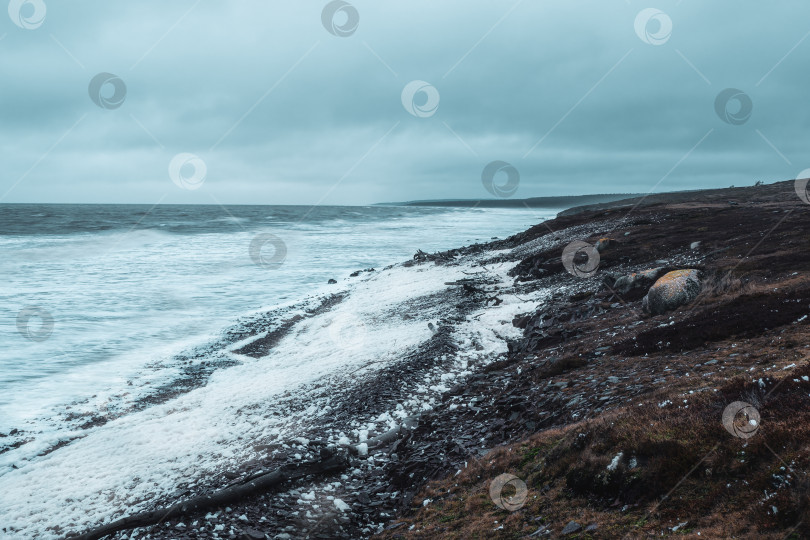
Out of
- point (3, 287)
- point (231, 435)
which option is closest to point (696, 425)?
point (231, 435)

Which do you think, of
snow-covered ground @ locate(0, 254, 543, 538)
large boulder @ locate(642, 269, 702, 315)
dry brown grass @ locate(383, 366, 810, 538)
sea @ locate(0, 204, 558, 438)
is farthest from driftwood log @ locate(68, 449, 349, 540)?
large boulder @ locate(642, 269, 702, 315)

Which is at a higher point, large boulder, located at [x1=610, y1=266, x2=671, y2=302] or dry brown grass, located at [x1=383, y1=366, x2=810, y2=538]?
large boulder, located at [x1=610, y1=266, x2=671, y2=302]

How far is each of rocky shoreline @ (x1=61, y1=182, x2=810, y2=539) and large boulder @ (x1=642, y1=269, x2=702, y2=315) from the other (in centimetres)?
7

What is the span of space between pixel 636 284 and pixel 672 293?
3501 millimetres

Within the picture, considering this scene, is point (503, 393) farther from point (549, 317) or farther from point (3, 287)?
point (3, 287)

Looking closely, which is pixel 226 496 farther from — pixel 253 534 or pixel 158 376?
pixel 158 376

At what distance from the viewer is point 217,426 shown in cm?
1166

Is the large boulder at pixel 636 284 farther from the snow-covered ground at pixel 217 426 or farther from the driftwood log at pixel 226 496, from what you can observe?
the driftwood log at pixel 226 496

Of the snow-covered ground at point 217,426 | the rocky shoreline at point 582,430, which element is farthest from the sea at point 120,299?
the rocky shoreline at point 582,430

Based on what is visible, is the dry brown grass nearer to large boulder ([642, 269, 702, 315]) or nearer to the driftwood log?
the driftwood log

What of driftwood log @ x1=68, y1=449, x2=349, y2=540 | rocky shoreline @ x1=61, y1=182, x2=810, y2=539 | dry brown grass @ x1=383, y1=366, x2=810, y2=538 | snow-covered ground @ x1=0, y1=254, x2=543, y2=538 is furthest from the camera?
snow-covered ground @ x1=0, y1=254, x2=543, y2=538

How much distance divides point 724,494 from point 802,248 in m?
17.1

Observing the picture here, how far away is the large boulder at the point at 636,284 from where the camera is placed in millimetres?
16856

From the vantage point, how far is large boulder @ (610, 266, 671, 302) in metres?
16.9
